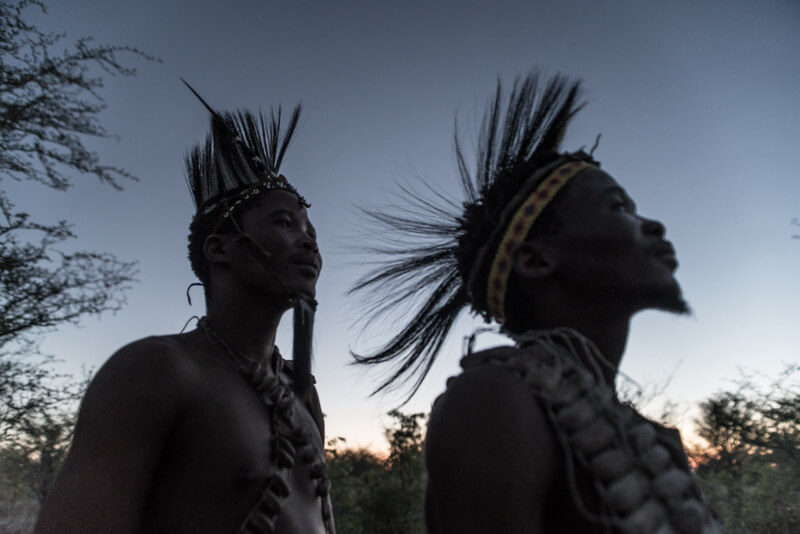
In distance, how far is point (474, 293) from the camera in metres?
2.07

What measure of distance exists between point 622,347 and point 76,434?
175 cm

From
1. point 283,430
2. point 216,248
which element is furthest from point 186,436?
point 216,248

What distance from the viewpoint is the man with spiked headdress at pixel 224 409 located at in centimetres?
196

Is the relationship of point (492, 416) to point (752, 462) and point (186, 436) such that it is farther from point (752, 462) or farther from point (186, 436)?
point (752, 462)

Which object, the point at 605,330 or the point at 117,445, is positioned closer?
Result: the point at 605,330

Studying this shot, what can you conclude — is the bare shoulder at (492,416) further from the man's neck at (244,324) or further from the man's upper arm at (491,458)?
the man's neck at (244,324)

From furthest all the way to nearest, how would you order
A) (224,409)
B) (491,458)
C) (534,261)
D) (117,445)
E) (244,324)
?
1. (244,324)
2. (224,409)
3. (117,445)
4. (534,261)
5. (491,458)

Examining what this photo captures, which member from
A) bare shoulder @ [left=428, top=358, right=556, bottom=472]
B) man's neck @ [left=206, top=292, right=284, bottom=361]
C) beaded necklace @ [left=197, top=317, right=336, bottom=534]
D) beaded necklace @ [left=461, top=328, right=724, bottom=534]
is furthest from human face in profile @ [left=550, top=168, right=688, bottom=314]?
man's neck @ [left=206, top=292, right=284, bottom=361]

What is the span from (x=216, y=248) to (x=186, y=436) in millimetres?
1152

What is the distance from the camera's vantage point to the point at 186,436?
2.20 meters

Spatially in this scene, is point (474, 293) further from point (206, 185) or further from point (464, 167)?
point (206, 185)

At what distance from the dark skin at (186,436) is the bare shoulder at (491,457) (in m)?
1.04

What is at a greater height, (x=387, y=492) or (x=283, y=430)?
(x=387, y=492)

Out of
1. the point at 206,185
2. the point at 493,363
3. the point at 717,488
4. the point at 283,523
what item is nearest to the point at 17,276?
the point at 206,185
